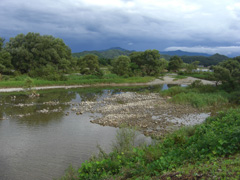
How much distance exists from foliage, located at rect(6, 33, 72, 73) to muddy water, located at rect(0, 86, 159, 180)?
32.4m

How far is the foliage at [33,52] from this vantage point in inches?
2063

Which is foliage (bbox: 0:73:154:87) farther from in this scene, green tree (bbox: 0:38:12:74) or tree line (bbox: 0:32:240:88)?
green tree (bbox: 0:38:12:74)

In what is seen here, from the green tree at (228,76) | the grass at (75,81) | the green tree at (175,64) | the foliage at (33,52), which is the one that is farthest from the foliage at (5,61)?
the green tree at (175,64)

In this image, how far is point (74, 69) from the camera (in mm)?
69438

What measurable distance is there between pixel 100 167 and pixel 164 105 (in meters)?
17.8

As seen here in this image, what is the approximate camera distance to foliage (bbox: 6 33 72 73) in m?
52.4

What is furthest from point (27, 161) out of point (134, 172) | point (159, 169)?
point (159, 169)

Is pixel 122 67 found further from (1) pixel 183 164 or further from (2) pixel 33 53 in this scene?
(1) pixel 183 164

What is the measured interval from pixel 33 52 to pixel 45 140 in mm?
44434

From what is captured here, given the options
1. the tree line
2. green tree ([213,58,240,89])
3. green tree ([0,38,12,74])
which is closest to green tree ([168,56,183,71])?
the tree line

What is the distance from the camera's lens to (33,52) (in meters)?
53.2

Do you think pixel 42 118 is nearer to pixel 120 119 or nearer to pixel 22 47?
pixel 120 119

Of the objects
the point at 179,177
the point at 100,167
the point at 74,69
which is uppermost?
the point at 74,69

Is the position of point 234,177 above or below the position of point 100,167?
above
